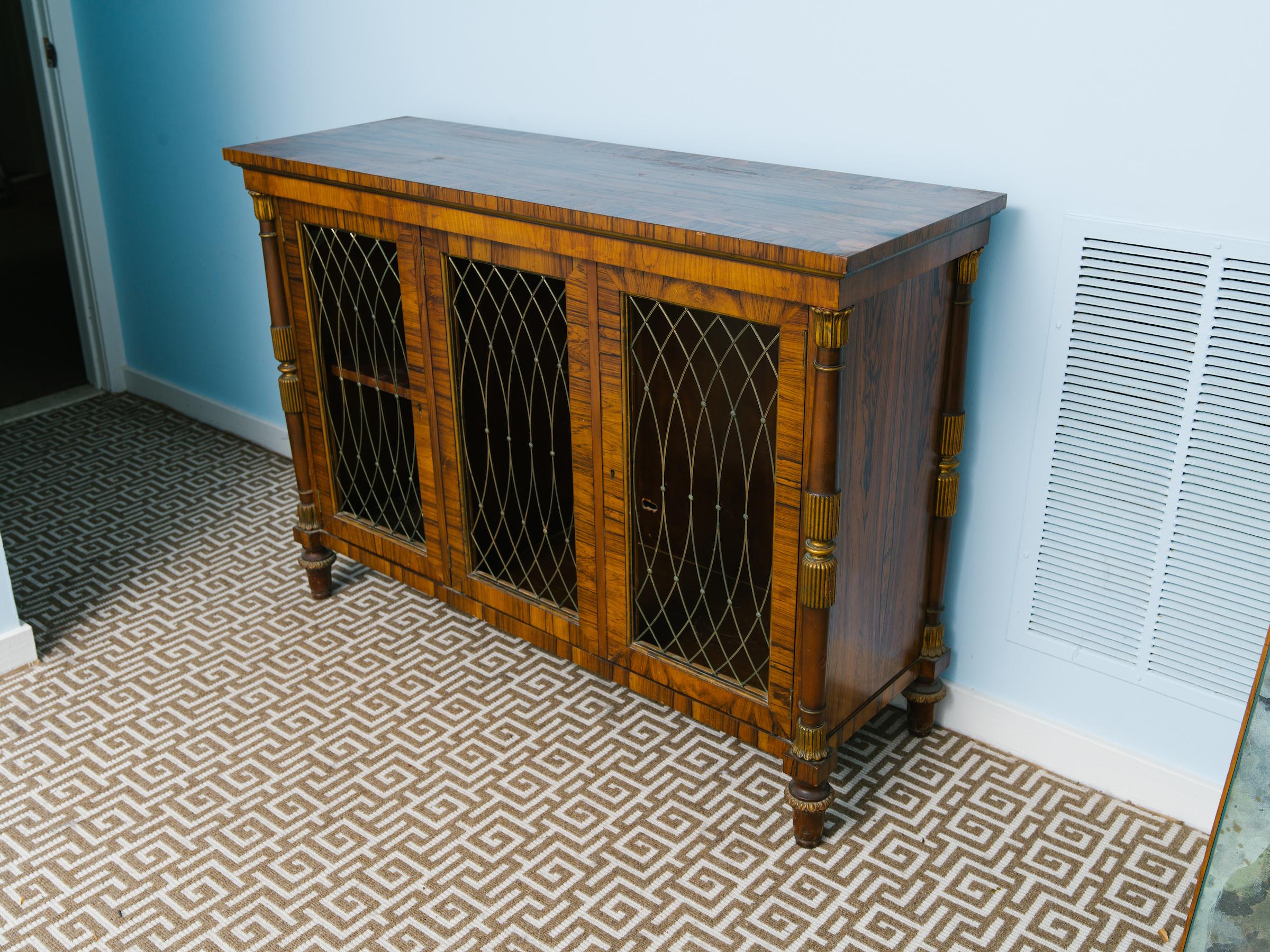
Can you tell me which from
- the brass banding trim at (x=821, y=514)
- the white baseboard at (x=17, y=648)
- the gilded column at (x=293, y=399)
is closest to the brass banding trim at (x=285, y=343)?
the gilded column at (x=293, y=399)

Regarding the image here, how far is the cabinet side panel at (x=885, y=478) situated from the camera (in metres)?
1.47

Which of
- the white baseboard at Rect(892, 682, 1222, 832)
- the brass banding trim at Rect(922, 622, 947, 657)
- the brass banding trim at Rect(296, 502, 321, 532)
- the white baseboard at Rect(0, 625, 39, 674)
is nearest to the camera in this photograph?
the white baseboard at Rect(892, 682, 1222, 832)

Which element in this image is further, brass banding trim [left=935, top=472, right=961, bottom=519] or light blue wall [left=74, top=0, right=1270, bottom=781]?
brass banding trim [left=935, top=472, right=961, bottom=519]

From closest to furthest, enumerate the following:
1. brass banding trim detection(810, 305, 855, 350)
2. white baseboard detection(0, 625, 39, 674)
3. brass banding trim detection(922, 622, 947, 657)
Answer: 1. brass banding trim detection(810, 305, 855, 350)
2. brass banding trim detection(922, 622, 947, 657)
3. white baseboard detection(0, 625, 39, 674)

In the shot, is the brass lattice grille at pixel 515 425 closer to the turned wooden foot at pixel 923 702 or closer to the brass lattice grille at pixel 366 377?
the brass lattice grille at pixel 366 377

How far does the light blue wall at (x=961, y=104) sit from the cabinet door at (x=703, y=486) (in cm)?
39

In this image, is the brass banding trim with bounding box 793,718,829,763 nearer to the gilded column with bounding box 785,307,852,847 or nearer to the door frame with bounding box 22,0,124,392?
the gilded column with bounding box 785,307,852,847

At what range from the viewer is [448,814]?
5.63 ft

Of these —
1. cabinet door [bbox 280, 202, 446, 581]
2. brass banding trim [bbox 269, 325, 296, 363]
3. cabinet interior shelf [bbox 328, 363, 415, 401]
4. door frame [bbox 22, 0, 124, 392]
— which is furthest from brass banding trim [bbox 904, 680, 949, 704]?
door frame [bbox 22, 0, 124, 392]

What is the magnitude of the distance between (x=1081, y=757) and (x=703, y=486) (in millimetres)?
724

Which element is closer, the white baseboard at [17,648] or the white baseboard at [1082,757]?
the white baseboard at [1082,757]

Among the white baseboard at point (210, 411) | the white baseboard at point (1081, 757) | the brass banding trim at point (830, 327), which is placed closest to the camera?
the brass banding trim at point (830, 327)

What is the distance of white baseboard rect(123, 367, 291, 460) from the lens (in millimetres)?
2861

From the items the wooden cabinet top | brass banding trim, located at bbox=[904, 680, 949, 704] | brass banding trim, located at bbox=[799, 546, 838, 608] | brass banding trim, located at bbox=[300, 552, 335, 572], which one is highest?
the wooden cabinet top
